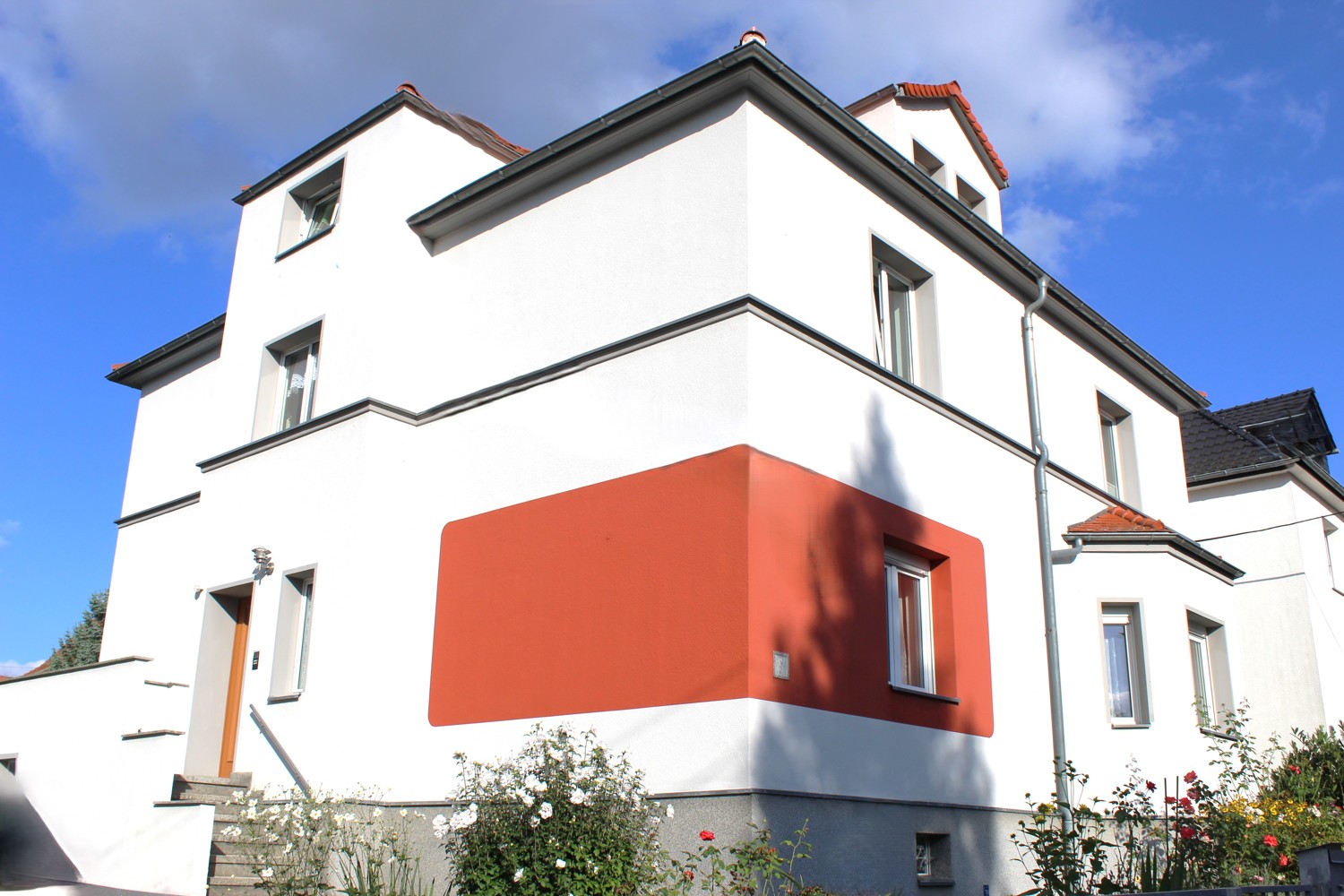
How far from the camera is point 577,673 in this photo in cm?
987

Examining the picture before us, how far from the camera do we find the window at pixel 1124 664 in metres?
12.8

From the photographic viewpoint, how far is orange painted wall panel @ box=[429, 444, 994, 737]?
9.03 metres

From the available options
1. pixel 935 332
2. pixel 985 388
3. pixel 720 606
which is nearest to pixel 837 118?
pixel 935 332

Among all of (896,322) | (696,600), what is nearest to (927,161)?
(896,322)

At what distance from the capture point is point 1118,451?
16.2 meters

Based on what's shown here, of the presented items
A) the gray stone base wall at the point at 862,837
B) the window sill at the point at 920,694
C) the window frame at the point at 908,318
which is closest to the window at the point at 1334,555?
A: the window frame at the point at 908,318

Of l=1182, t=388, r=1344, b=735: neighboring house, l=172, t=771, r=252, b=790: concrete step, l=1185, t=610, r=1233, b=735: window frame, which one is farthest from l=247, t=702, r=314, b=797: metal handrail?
l=1182, t=388, r=1344, b=735: neighboring house

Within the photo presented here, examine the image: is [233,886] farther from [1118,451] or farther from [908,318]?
[1118,451]

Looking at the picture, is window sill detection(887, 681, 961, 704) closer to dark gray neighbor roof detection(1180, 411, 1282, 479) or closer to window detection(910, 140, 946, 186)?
window detection(910, 140, 946, 186)

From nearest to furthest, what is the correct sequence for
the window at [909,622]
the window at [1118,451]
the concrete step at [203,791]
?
the window at [909,622], the concrete step at [203,791], the window at [1118,451]

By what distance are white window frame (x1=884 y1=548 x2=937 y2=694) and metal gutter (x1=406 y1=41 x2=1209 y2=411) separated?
387 cm

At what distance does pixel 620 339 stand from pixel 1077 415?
696 cm

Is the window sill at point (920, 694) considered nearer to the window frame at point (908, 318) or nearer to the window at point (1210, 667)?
the window frame at point (908, 318)

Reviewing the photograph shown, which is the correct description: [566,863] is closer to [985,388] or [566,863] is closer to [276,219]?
[985,388]
